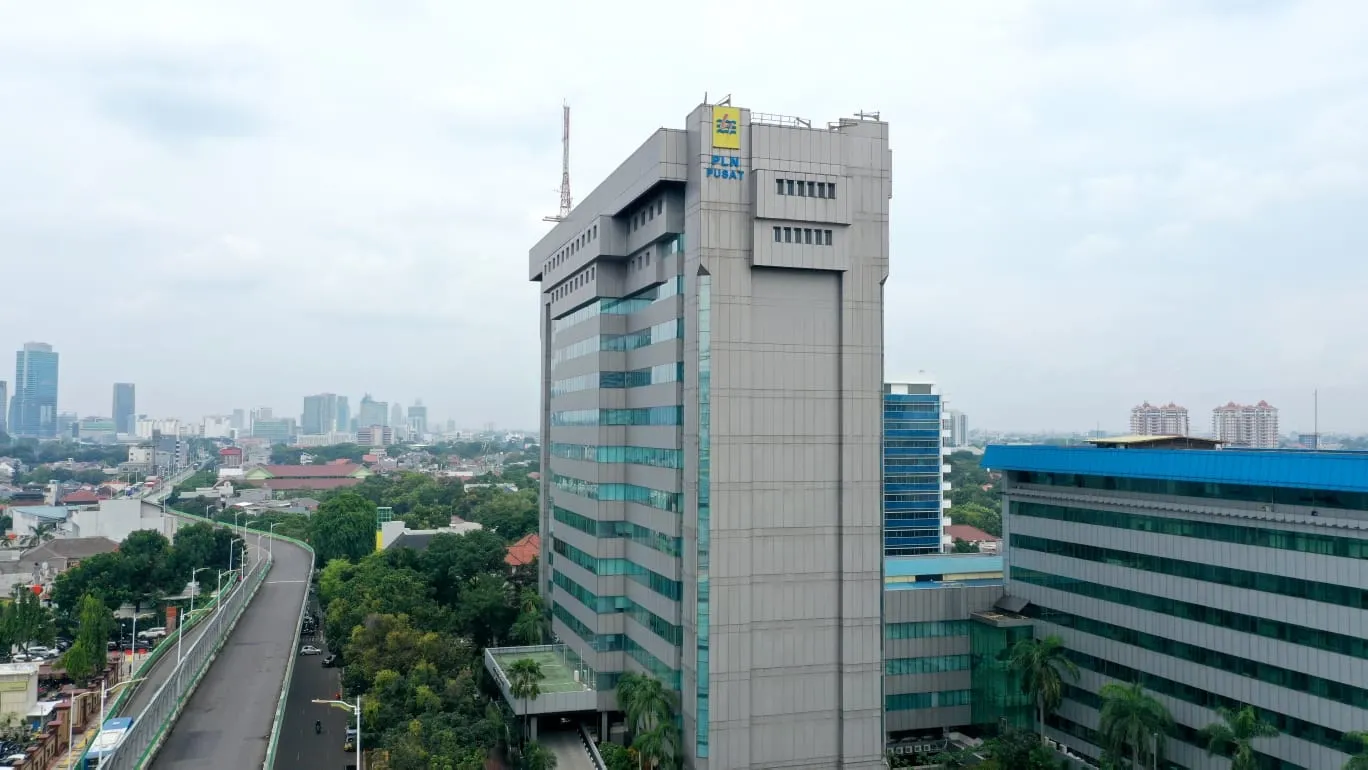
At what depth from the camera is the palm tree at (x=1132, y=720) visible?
44188mm

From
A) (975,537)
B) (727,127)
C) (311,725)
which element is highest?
(727,127)

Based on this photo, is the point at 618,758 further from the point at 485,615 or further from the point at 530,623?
the point at 485,615

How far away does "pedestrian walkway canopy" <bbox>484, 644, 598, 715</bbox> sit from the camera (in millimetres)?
57750

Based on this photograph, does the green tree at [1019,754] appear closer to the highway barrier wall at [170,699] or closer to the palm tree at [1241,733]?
the palm tree at [1241,733]

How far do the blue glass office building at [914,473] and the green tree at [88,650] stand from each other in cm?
8528

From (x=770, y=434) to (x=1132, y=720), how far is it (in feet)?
72.1

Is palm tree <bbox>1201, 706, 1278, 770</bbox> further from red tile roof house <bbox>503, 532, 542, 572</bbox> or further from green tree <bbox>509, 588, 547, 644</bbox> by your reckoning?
red tile roof house <bbox>503, 532, 542, 572</bbox>

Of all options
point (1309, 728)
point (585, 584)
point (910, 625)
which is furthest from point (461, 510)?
point (1309, 728)

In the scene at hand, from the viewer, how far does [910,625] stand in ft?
192

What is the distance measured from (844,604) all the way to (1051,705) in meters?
13.6

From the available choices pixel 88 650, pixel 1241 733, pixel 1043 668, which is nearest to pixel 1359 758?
pixel 1241 733

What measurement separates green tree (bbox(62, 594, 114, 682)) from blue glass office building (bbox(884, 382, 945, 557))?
280 ft

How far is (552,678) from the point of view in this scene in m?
64.2

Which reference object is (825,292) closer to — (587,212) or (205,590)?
(587,212)
